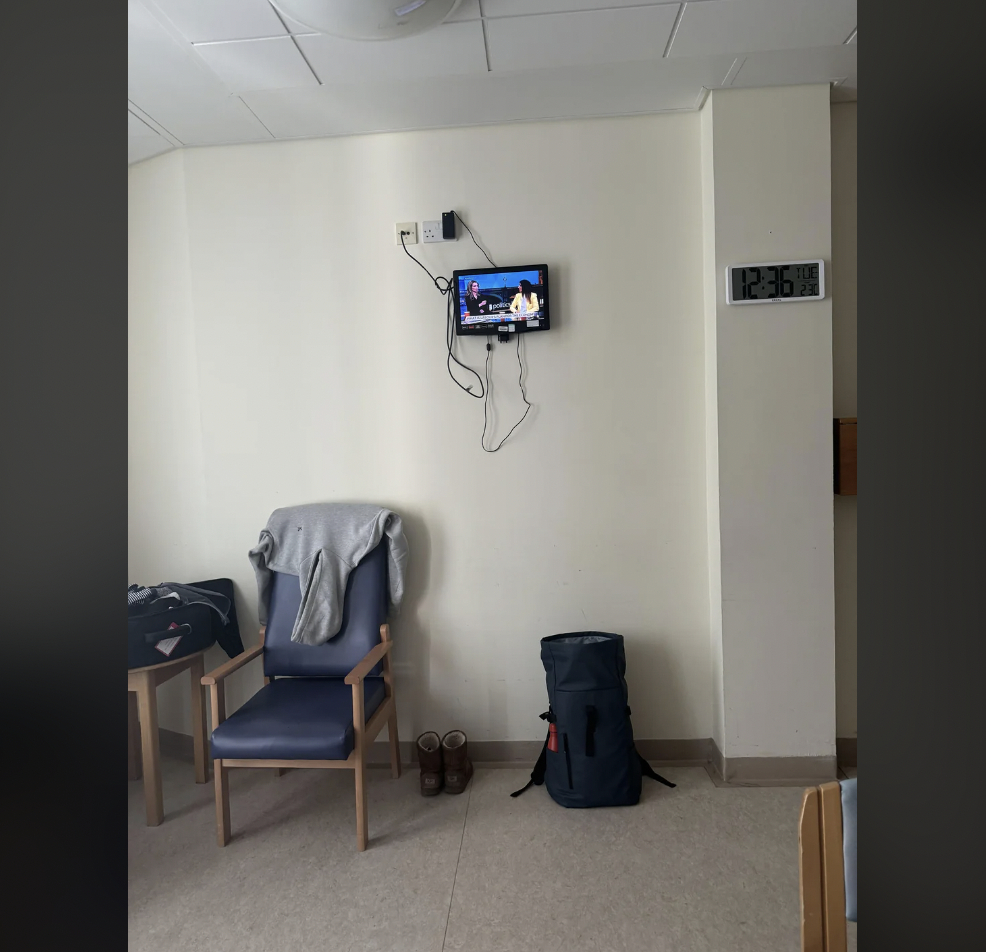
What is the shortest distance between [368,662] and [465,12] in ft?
7.14

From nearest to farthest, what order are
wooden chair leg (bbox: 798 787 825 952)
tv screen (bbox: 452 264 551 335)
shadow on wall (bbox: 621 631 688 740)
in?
wooden chair leg (bbox: 798 787 825 952) → tv screen (bbox: 452 264 551 335) → shadow on wall (bbox: 621 631 688 740)

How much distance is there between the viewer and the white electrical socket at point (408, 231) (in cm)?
267

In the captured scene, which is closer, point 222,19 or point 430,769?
point 222,19

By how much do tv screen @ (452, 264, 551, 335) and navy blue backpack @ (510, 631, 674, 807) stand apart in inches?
51.4

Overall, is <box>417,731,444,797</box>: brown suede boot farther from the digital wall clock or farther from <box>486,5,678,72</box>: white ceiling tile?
<box>486,5,678,72</box>: white ceiling tile

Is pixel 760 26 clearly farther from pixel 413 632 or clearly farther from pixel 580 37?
pixel 413 632

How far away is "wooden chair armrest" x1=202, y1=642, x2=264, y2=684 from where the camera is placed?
86.9 inches

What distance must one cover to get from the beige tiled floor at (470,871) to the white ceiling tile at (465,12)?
8.57 feet

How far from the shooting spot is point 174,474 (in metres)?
2.85

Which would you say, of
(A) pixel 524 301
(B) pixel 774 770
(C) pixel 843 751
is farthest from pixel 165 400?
(C) pixel 843 751

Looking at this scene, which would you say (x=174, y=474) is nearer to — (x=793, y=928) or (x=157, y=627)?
(x=157, y=627)

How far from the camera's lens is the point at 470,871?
6.73ft

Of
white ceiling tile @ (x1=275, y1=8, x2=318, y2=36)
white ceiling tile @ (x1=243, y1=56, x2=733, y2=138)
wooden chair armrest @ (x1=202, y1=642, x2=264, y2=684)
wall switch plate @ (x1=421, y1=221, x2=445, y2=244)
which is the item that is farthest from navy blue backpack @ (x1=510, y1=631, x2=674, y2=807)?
white ceiling tile @ (x1=275, y1=8, x2=318, y2=36)

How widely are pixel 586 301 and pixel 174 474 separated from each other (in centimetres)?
196
